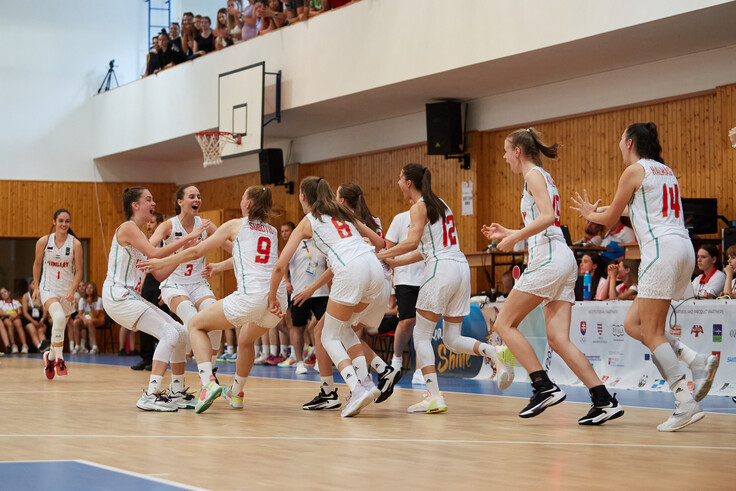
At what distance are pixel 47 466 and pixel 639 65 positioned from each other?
32.9 ft

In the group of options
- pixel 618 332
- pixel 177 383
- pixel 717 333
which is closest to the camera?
pixel 177 383

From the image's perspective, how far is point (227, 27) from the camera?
17719 millimetres

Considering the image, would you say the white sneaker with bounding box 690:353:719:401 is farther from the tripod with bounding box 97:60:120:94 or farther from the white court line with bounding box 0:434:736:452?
the tripod with bounding box 97:60:120:94

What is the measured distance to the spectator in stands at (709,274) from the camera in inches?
398

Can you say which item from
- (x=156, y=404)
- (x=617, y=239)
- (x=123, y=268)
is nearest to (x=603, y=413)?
(x=156, y=404)

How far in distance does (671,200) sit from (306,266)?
22.1 feet

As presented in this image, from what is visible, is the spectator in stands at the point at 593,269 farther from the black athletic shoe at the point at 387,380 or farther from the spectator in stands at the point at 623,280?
the black athletic shoe at the point at 387,380

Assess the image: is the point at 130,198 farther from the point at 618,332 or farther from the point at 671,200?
the point at 618,332

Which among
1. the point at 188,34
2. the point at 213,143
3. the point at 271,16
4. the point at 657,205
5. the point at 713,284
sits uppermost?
the point at 188,34

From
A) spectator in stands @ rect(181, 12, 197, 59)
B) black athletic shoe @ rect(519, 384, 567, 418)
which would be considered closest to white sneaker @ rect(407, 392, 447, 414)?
black athletic shoe @ rect(519, 384, 567, 418)

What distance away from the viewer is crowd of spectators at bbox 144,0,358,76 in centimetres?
1539

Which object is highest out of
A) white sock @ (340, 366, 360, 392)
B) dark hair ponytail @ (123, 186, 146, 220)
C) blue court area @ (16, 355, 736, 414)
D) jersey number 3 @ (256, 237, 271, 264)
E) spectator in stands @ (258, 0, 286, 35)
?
spectator in stands @ (258, 0, 286, 35)

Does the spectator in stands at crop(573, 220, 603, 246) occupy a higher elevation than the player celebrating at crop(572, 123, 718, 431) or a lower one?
higher

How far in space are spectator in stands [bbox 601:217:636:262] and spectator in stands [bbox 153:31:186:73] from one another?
9927mm
